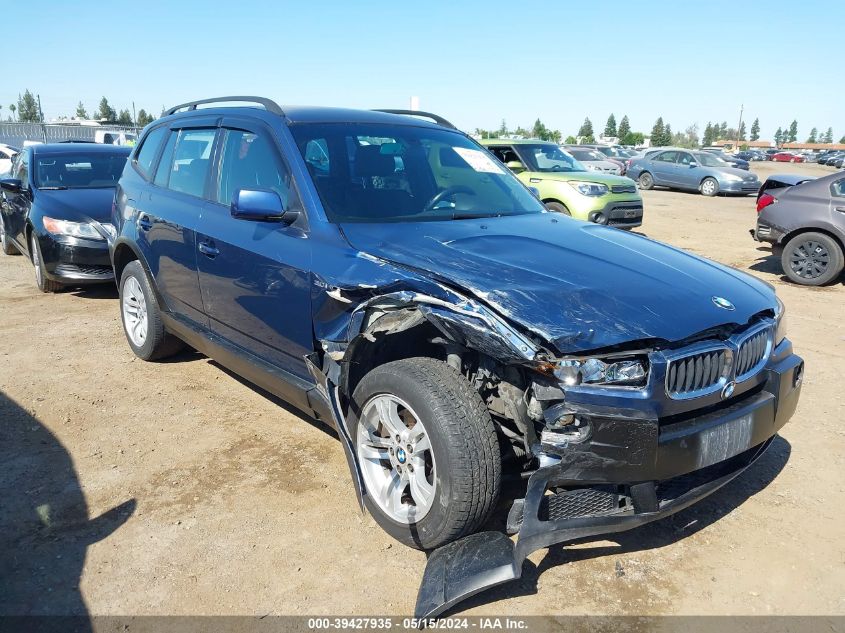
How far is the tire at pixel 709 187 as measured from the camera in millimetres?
22656

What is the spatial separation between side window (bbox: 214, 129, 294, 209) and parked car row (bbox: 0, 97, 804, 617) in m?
0.01

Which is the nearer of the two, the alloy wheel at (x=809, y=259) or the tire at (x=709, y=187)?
the alloy wheel at (x=809, y=259)

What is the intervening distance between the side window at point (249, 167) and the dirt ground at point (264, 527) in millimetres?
1495

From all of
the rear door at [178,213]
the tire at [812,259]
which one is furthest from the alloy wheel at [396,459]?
the tire at [812,259]

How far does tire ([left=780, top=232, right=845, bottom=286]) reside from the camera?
27.7 ft

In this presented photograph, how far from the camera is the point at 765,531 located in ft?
10.4

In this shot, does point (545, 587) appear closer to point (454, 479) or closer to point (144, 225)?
point (454, 479)

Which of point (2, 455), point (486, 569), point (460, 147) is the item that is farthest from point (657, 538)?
point (2, 455)

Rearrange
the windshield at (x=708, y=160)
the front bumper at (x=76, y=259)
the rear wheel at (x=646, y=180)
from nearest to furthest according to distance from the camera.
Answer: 1. the front bumper at (x=76, y=259)
2. the windshield at (x=708, y=160)
3. the rear wheel at (x=646, y=180)

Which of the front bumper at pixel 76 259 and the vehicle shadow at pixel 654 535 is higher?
the front bumper at pixel 76 259

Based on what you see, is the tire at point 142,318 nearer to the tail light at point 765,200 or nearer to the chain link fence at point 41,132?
the tail light at point 765,200

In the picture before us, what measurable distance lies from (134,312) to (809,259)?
8.14m

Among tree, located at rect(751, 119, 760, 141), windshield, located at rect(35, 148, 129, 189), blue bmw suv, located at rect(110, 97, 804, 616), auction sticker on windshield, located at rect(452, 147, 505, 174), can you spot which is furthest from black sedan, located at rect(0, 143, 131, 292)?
tree, located at rect(751, 119, 760, 141)

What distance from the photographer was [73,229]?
23.6ft
